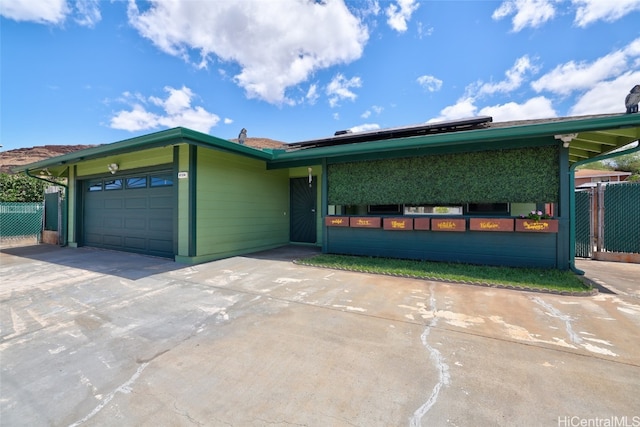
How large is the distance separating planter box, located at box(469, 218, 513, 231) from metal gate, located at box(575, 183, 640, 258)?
119 inches

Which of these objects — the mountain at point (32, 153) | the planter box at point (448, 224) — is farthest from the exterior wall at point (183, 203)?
the mountain at point (32, 153)

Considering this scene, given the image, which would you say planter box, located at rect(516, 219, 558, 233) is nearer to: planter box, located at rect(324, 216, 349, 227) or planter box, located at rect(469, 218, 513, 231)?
planter box, located at rect(469, 218, 513, 231)

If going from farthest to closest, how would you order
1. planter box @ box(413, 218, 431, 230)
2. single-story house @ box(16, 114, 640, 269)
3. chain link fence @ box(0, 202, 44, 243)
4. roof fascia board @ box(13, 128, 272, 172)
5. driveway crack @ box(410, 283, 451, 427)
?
chain link fence @ box(0, 202, 44, 243), planter box @ box(413, 218, 431, 230), roof fascia board @ box(13, 128, 272, 172), single-story house @ box(16, 114, 640, 269), driveway crack @ box(410, 283, 451, 427)

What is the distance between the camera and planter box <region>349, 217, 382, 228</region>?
237 inches

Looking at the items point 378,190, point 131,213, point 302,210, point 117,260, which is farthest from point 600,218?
point 131,213

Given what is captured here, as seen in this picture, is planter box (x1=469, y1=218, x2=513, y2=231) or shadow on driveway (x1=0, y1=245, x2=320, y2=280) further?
shadow on driveway (x1=0, y1=245, x2=320, y2=280)

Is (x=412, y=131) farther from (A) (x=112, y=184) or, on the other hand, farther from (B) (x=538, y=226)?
(A) (x=112, y=184)

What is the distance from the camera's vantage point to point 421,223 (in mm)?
5594

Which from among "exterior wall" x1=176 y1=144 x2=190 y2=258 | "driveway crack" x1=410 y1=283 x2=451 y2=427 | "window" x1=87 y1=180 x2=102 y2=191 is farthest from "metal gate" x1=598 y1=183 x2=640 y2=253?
"window" x1=87 y1=180 x2=102 y2=191

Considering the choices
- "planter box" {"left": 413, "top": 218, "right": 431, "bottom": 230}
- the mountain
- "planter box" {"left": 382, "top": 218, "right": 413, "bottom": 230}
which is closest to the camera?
"planter box" {"left": 413, "top": 218, "right": 431, "bottom": 230}

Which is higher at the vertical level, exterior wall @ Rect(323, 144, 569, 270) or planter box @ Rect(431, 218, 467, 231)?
planter box @ Rect(431, 218, 467, 231)

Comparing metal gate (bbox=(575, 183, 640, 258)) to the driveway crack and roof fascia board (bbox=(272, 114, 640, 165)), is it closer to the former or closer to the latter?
roof fascia board (bbox=(272, 114, 640, 165))

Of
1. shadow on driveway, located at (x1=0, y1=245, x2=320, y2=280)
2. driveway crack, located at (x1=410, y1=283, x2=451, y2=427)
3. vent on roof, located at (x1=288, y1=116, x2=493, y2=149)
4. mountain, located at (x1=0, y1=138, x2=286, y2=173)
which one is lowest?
shadow on driveway, located at (x1=0, y1=245, x2=320, y2=280)

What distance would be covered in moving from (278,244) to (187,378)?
657 centimetres
